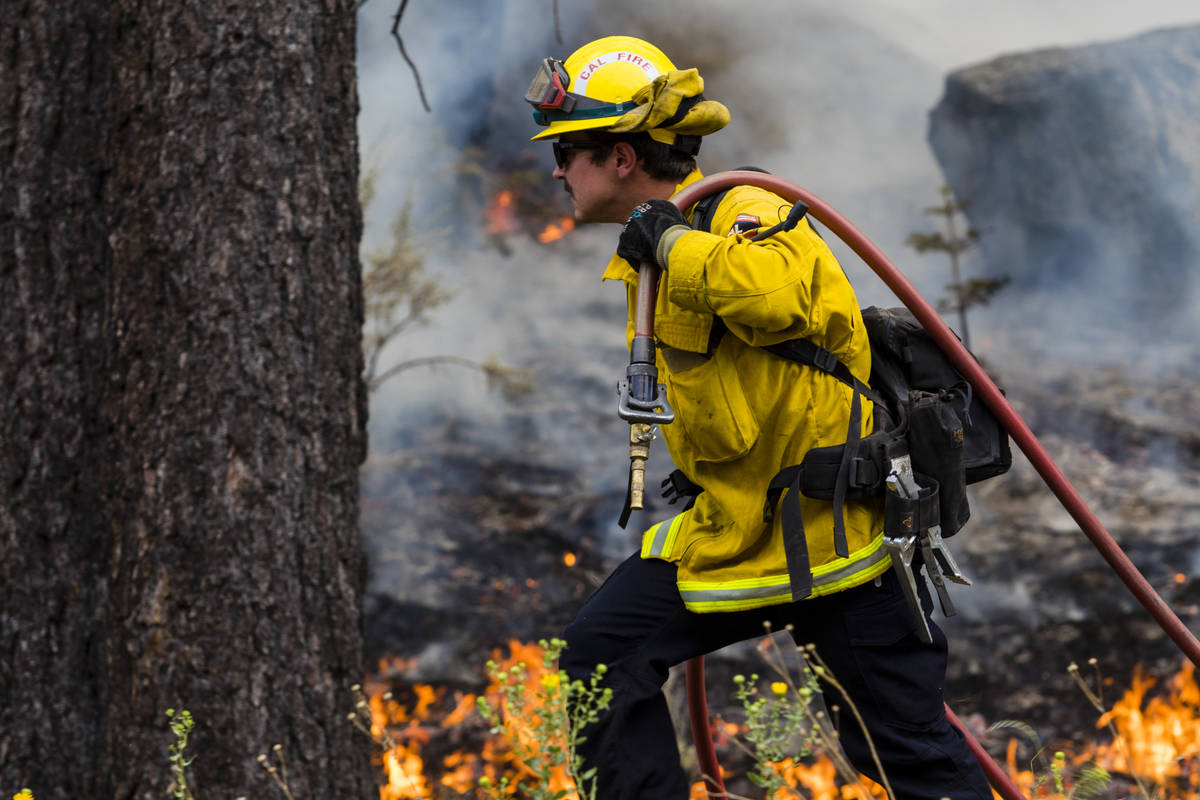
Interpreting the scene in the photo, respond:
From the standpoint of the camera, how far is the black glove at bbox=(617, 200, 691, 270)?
2.12 metres

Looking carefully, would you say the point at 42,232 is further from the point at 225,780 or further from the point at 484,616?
the point at 484,616

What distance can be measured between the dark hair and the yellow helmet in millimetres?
25

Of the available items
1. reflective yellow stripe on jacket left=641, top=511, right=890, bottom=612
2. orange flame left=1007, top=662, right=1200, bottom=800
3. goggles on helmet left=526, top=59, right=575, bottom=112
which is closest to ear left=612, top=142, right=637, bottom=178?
goggles on helmet left=526, top=59, right=575, bottom=112

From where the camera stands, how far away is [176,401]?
2.65 m

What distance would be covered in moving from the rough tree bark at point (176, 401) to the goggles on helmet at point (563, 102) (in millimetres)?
752

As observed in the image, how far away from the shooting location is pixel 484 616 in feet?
20.0

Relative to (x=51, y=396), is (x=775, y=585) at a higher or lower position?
lower

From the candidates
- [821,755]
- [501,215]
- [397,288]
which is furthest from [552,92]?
[501,215]

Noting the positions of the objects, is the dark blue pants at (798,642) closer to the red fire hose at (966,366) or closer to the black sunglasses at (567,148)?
the red fire hose at (966,366)

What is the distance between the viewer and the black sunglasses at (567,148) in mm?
2414

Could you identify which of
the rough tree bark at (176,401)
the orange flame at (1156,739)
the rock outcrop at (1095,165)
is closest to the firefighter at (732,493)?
the rough tree bark at (176,401)

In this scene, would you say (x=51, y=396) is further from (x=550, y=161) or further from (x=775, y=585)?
(x=550, y=161)

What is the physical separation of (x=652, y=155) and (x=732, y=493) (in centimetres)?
80

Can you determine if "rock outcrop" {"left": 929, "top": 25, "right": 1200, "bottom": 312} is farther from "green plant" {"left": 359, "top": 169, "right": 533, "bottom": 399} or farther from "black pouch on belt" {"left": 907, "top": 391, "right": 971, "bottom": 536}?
"black pouch on belt" {"left": 907, "top": 391, "right": 971, "bottom": 536}
